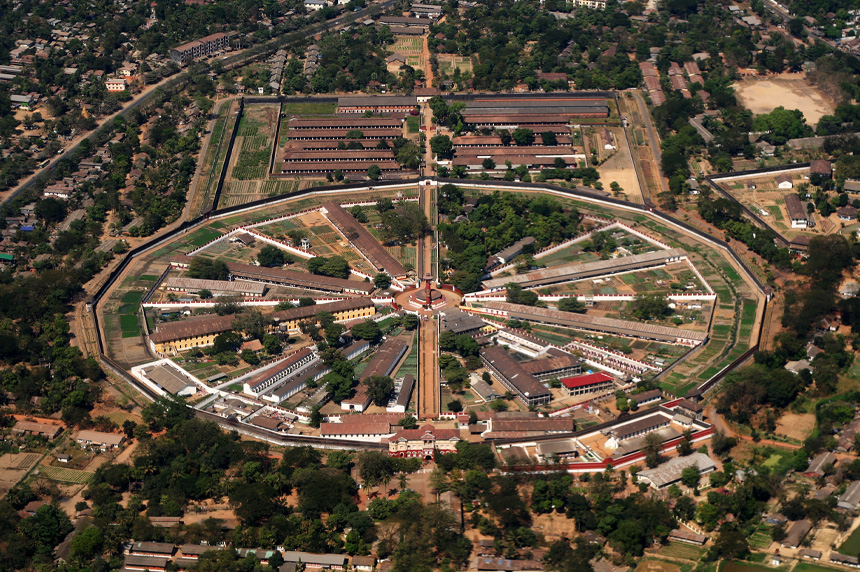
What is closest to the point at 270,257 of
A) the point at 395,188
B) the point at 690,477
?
the point at 395,188

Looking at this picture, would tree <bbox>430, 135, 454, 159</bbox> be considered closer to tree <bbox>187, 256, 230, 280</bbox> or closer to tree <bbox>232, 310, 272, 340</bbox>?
tree <bbox>187, 256, 230, 280</bbox>

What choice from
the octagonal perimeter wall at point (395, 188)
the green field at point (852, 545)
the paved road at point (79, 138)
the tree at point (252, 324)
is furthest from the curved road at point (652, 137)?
the paved road at point (79, 138)

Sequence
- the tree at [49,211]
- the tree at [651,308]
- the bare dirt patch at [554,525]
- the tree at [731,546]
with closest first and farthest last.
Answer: the tree at [731,546] < the bare dirt patch at [554,525] < the tree at [651,308] < the tree at [49,211]

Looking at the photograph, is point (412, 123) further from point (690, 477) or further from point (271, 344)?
point (690, 477)

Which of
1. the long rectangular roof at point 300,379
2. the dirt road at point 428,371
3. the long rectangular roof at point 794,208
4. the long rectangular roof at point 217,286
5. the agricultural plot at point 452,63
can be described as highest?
the agricultural plot at point 452,63

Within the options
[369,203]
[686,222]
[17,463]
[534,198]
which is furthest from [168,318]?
[686,222]

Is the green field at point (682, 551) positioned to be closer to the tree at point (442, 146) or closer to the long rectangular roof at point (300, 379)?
the long rectangular roof at point (300, 379)

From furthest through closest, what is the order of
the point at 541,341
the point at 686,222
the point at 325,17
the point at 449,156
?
the point at 325,17
the point at 449,156
the point at 686,222
the point at 541,341

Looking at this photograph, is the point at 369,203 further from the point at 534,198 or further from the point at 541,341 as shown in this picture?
the point at 541,341
